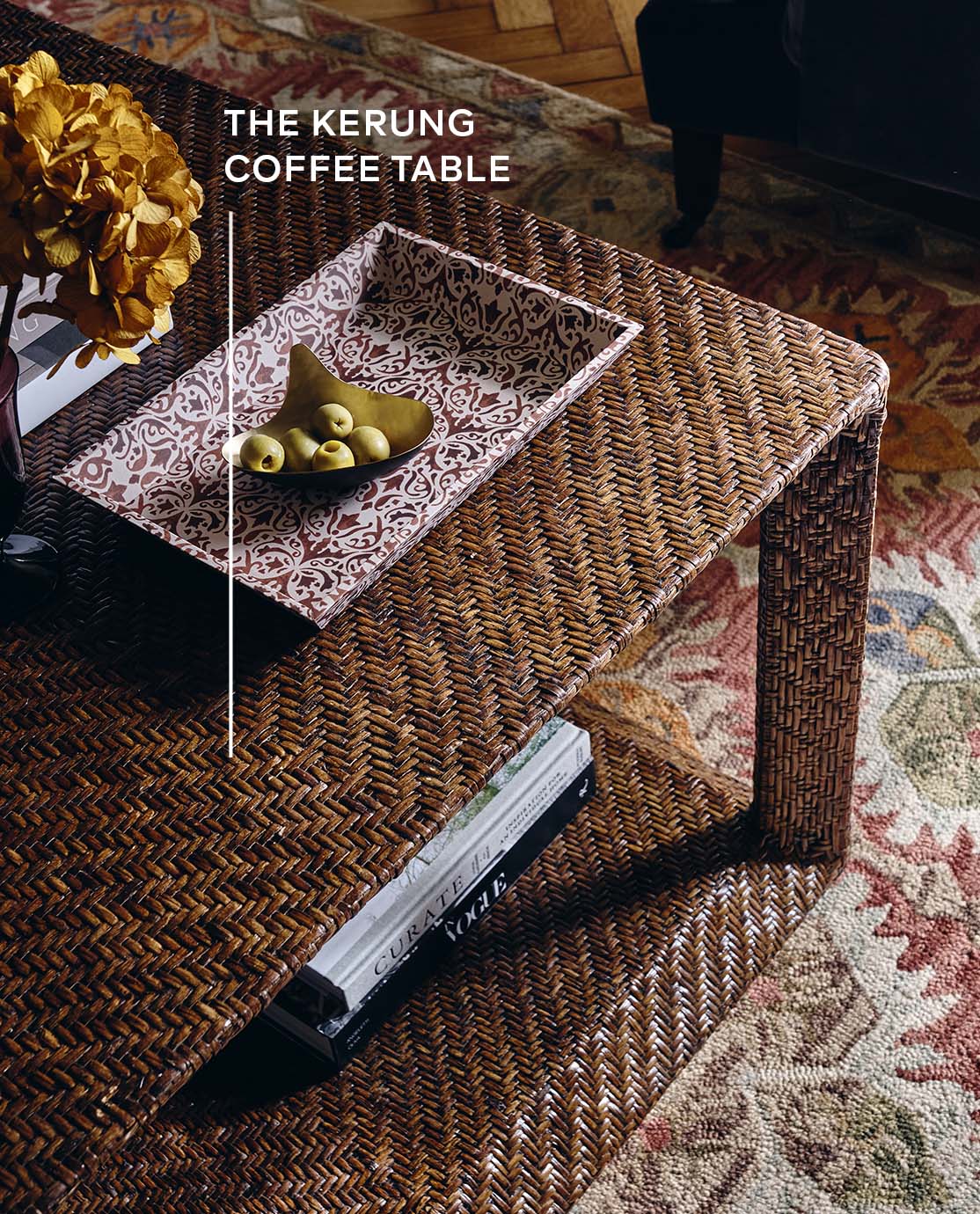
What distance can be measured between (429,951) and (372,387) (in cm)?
40

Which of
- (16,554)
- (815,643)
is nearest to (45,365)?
→ (16,554)

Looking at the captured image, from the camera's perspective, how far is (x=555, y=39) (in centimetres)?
205

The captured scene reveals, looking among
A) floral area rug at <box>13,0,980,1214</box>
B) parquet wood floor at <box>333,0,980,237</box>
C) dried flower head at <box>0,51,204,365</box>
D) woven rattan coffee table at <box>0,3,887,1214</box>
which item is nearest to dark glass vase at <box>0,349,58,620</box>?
woven rattan coffee table at <box>0,3,887,1214</box>

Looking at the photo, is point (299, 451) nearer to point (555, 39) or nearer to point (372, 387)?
point (372, 387)

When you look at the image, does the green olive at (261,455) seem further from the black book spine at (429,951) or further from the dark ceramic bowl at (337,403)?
the black book spine at (429,951)

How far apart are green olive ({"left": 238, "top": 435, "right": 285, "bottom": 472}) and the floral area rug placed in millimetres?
535

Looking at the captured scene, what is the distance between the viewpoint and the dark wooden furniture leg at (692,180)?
1599 millimetres

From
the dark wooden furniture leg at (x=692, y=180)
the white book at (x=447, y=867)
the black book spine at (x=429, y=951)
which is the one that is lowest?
the black book spine at (x=429, y=951)

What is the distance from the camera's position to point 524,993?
1001mm

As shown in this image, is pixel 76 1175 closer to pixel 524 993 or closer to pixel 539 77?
pixel 524 993

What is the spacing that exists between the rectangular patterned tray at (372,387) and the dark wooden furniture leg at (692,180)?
2.52ft

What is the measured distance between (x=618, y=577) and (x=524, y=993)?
1.25ft

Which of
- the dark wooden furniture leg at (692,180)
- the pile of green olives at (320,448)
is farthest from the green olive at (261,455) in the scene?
the dark wooden furniture leg at (692,180)

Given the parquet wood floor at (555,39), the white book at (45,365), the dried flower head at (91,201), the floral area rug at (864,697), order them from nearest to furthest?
the dried flower head at (91,201)
the white book at (45,365)
the floral area rug at (864,697)
the parquet wood floor at (555,39)
